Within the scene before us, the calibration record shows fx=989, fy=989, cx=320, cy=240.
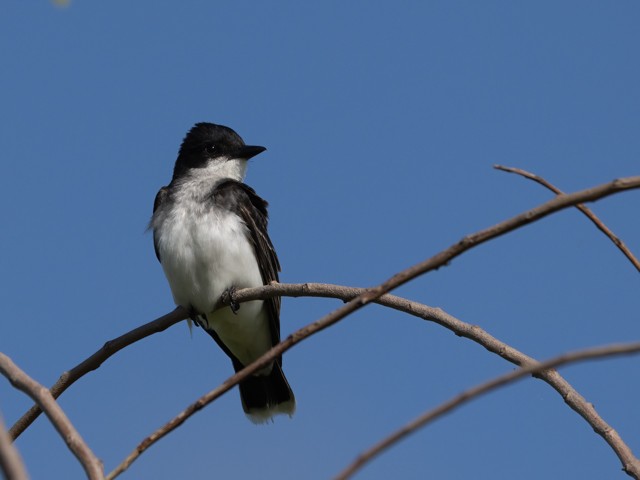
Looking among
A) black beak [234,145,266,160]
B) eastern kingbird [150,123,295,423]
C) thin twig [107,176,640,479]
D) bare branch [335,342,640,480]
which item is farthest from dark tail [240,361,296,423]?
bare branch [335,342,640,480]

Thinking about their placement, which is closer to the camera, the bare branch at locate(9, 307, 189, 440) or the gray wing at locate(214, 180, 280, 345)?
the bare branch at locate(9, 307, 189, 440)

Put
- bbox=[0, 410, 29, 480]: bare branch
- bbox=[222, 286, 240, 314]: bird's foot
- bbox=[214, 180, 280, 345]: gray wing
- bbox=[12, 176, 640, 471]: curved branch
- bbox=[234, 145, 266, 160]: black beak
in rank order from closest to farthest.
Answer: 1. bbox=[0, 410, 29, 480]: bare branch
2. bbox=[12, 176, 640, 471]: curved branch
3. bbox=[222, 286, 240, 314]: bird's foot
4. bbox=[214, 180, 280, 345]: gray wing
5. bbox=[234, 145, 266, 160]: black beak

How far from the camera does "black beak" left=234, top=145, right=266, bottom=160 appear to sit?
8.95 metres

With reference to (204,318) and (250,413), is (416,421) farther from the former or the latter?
(250,413)

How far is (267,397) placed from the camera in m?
8.57

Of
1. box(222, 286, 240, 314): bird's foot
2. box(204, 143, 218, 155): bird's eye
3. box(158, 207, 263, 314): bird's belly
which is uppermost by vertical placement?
box(204, 143, 218, 155): bird's eye

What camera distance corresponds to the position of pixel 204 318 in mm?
8031

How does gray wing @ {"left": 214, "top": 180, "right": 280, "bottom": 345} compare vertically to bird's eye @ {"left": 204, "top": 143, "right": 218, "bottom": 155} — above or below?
below

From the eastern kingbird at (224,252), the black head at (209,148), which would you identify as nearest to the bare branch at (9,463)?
the eastern kingbird at (224,252)

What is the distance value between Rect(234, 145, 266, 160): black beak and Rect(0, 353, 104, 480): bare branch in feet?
19.6

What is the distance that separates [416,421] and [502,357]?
2.13 metres

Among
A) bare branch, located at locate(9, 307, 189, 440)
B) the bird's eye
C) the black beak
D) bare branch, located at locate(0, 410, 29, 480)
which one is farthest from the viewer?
the bird's eye

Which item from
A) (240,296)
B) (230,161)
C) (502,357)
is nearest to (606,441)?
(502,357)

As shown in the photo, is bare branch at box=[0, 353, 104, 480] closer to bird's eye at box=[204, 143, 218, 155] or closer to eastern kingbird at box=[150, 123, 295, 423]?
eastern kingbird at box=[150, 123, 295, 423]
